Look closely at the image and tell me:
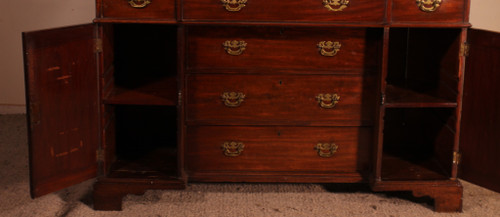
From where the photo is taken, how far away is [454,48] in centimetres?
325

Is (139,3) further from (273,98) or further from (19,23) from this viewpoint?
(19,23)

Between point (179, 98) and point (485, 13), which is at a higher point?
point (485, 13)

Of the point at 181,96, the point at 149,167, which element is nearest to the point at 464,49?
the point at 181,96

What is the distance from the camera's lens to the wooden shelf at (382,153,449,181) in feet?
10.9

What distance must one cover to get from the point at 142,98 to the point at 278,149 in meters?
0.68

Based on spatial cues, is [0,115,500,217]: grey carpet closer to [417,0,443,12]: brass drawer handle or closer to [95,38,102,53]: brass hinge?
[95,38,102,53]: brass hinge

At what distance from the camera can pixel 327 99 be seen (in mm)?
3264

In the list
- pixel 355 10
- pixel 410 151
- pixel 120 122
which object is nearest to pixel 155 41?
pixel 120 122

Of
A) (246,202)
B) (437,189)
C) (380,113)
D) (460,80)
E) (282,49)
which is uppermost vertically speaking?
(282,49)

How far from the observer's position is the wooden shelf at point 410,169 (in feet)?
10.9

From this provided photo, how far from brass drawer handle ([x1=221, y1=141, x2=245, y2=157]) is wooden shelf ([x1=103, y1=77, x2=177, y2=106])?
0.33m

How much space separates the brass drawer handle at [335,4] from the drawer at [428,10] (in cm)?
21

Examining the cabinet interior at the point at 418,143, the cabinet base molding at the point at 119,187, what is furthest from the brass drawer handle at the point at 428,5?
the cabinet base molding at the point at 119,187

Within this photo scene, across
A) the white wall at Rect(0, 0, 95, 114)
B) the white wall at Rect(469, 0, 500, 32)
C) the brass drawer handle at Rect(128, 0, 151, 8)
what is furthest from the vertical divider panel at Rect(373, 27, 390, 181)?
the white wall at Rect(0, 0, 95, 114)
